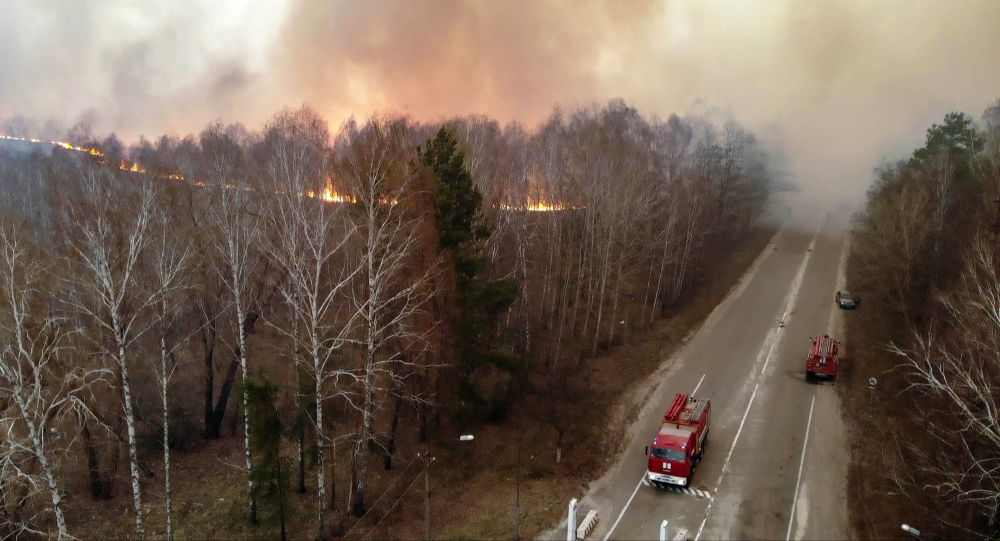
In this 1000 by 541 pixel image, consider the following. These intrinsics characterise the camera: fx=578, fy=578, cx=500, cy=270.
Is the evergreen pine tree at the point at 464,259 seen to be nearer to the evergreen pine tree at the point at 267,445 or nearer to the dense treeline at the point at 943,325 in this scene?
the evergreen pine tree at the point at 267,445

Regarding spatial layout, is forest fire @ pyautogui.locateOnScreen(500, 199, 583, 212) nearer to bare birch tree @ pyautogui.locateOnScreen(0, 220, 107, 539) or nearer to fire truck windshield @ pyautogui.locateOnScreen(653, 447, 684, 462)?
fire truck windshield @ pyautogui.locateOnScreen(653, 447, 684, 462)

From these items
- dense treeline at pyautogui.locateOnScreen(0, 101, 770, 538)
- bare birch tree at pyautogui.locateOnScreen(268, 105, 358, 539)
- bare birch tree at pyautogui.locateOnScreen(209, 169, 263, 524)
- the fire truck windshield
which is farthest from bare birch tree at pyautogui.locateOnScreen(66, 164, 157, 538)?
the fire truck windshield

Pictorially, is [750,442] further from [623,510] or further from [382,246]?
[382,246]

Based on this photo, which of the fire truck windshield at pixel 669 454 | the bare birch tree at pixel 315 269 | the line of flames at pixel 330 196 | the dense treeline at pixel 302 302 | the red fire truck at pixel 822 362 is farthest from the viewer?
the red fire truck at pixel 822 362

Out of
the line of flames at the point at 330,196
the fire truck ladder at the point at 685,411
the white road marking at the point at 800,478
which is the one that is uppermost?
the line of flames at the point at 330,196

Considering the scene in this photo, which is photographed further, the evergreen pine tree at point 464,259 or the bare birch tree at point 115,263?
the evergreen pine tree at point 464,259

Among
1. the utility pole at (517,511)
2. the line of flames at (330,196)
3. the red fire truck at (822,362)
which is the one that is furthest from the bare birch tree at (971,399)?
the line of flames at (330,196)

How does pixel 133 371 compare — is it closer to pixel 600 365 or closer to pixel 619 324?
pixel 600 365
